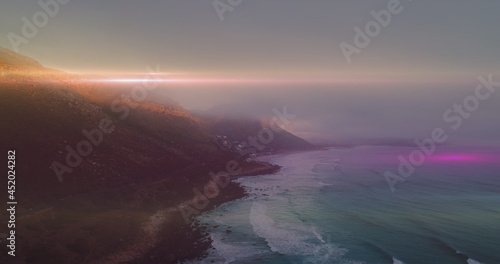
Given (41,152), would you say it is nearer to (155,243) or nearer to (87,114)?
(87,114)

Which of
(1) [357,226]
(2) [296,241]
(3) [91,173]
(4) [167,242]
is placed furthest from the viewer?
(3) [91,173]

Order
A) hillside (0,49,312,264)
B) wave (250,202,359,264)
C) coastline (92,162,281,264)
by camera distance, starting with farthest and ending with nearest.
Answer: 1. hillside (0,49,312,264)
2. wave (250,202,359,264)
3. coastline (92,162,281,264)

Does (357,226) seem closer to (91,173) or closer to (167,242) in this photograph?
(167,242)

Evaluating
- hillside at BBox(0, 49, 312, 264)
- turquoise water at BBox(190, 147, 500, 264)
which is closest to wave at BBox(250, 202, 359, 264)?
turquoise water at BBox(190, 147, 500, 264)

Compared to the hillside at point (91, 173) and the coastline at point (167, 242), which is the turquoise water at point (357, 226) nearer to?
the coastline at point (167, 242)

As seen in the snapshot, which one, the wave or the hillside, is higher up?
the hillside

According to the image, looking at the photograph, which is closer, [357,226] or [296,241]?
[296,241]

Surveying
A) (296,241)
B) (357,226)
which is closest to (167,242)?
(296,241)

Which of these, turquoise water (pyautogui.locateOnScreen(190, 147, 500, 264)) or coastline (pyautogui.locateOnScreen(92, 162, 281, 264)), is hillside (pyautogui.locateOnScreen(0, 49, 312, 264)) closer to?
coastline (pyautogui.locateOnScreen(92, 162, 281, 264))

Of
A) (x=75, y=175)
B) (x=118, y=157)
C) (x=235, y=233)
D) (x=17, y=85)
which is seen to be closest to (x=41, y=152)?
(x=75, y=175)
